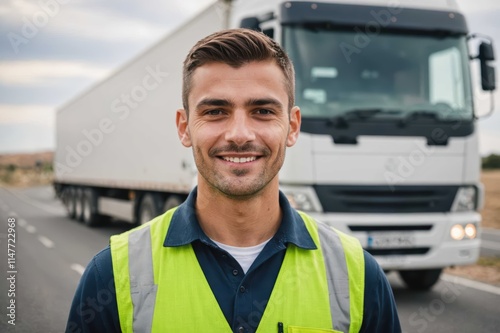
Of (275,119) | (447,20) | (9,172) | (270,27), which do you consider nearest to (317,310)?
(275,119)

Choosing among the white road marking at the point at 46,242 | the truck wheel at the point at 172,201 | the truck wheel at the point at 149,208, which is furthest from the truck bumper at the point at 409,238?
the white road marking at the point at 46,242

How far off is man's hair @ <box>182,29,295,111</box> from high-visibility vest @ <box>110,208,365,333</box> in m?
0.57

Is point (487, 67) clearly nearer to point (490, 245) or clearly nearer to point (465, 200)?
point (465, 200)

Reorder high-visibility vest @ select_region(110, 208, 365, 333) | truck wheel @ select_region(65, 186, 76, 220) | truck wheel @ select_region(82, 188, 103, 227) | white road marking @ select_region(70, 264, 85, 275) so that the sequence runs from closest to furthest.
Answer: high-visibility vest @ select_region(110, 208, 365, 333), white road marking @ select_region(70, 264, 85, 275), truck wheel @ select_region(82, 188, 103, 227), truck wheel @ select_region(65, 186, 76, 220)

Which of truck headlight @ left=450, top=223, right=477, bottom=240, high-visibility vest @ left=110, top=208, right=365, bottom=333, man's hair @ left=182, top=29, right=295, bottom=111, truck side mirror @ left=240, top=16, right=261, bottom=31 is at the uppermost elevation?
truck side mirror @ left=240, top=16, right=261, bottom=31

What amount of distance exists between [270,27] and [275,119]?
4.50m

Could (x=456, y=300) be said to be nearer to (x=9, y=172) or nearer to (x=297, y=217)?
(x=297, y=217)

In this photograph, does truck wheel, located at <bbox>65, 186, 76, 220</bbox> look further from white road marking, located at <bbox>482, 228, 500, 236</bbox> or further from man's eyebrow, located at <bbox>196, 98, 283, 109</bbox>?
man's eyebrow, located at <bbox>196, 98, 283, 109</bbox>

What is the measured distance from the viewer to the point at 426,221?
21.9ft

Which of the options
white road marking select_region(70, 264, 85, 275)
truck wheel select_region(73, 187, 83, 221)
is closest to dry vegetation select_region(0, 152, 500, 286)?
white road marking select_region(70, 264, 85, 275)

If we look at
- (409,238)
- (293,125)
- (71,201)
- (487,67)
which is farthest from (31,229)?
(293,125)

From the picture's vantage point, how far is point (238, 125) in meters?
2.16

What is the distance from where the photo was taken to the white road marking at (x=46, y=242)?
11955mm

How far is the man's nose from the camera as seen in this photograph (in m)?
2.15
